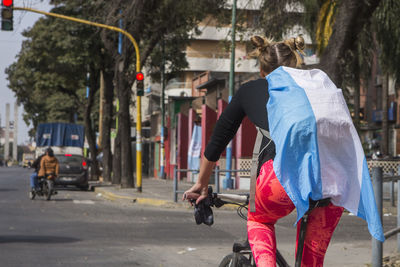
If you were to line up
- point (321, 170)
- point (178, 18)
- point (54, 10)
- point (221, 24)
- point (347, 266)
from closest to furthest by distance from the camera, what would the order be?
point (321, 170) < point (347, 266) < point (221, 24) < point (178, 18) < point (54, 10)

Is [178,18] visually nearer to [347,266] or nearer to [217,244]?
[217,244]

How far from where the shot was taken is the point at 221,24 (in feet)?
63.0

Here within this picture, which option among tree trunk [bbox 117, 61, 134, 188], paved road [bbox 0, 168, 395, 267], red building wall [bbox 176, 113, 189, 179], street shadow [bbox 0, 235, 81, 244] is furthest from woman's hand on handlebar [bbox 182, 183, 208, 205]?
red building wall [bbox 176, 113, 189, 179]

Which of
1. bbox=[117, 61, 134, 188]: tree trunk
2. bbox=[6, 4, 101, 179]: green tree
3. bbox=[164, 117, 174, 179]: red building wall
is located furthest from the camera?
bbox=[164, 117, 174, 179]: red building wall

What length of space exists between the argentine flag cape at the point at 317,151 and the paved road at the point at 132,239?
199 inches

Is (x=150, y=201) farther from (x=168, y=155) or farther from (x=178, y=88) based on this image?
(x=178, y=88)

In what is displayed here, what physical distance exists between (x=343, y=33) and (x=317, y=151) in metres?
12.5

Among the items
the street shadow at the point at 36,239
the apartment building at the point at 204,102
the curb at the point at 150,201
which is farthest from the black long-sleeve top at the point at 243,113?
the curb at the point at 150,201

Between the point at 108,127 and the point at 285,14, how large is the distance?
19.4 m

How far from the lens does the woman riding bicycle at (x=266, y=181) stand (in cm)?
319

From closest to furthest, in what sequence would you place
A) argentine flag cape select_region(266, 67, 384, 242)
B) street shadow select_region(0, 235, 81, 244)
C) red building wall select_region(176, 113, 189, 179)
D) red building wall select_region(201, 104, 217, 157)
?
argentine flag cape select_region(266, 67, 384, 242) < street shadow select_region(0, 235, 81, 244) < red building wall select_region(201, 104, 217, 157) < red building wall select_region(176, 113, 189, 179)

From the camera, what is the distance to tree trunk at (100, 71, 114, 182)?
3453 centimetres

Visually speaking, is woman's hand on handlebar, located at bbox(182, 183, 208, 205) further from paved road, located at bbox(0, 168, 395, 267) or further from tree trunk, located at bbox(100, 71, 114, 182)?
tree trunk, located at bbox(100, 71, 114, 182)

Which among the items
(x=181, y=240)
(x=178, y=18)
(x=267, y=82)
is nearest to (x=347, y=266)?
(x=181, y=240)
